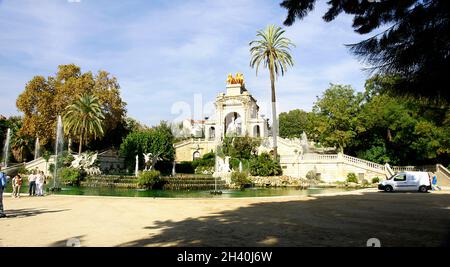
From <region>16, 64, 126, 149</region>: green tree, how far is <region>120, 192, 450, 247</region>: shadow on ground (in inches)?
1597

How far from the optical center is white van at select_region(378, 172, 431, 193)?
21672 millimetres

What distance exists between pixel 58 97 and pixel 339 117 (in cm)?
4075

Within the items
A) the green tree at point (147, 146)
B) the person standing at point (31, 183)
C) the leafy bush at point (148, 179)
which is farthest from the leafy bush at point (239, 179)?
the person standing at point (31, 183)

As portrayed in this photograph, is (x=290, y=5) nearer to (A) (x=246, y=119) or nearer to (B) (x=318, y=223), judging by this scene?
(B) (x=318, y=223)

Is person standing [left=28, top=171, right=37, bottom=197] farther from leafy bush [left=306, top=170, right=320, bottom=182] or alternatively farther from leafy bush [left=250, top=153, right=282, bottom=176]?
leafy bush [left=306, top=170, right=320, bottom=182]

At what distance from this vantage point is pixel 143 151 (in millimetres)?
38594

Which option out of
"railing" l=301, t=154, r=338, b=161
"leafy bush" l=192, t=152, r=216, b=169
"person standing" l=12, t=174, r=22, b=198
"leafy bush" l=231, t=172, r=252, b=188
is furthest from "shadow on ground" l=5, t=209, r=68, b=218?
"leafy bush" l=192, t=152, r=216, b=169

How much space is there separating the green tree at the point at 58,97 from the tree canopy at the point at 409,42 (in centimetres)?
4496

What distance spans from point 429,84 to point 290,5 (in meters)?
2.62

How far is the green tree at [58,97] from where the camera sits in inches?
1682

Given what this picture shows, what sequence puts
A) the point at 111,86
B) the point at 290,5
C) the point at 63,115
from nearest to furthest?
the point at 290,5
the point at 63,115
the point at 111,86

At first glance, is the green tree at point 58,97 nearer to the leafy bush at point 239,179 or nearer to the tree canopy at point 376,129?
the leafy bush at point 239,179

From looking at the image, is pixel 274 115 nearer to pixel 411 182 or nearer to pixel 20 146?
pixel 411 182
